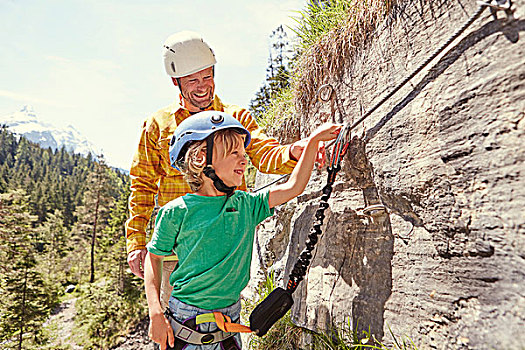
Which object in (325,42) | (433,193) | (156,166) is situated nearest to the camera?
(433,193)

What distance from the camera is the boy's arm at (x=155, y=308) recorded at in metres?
2.02

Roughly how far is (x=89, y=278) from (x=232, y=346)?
40.6 metres

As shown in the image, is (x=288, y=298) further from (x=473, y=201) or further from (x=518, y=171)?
(x=518, y=171)

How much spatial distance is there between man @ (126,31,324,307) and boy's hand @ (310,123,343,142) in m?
0.31

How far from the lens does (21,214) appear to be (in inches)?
772

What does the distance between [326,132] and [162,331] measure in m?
1.59

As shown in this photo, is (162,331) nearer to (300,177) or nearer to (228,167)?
(228,167)

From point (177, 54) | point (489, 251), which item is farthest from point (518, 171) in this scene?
point (177, 54)

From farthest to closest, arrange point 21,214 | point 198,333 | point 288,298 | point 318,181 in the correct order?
point 21,214
point 318,181
point 288,298
point 198,333

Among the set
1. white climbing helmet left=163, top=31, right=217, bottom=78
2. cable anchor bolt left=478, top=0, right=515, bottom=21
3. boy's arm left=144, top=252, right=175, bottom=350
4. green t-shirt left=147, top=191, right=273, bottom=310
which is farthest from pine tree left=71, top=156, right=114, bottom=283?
cable anchor bolt left=478, top=0, right=515, bottom=21

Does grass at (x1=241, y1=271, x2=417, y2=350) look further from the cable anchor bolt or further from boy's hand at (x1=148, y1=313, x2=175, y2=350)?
the cable anchor bolt

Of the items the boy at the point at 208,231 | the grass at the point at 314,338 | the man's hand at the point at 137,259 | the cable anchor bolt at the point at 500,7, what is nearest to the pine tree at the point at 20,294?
the grass at the point at 314,338

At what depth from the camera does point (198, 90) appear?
9.28 feet

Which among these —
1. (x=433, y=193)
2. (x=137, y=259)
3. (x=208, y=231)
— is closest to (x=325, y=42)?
(x=433, y=193)
